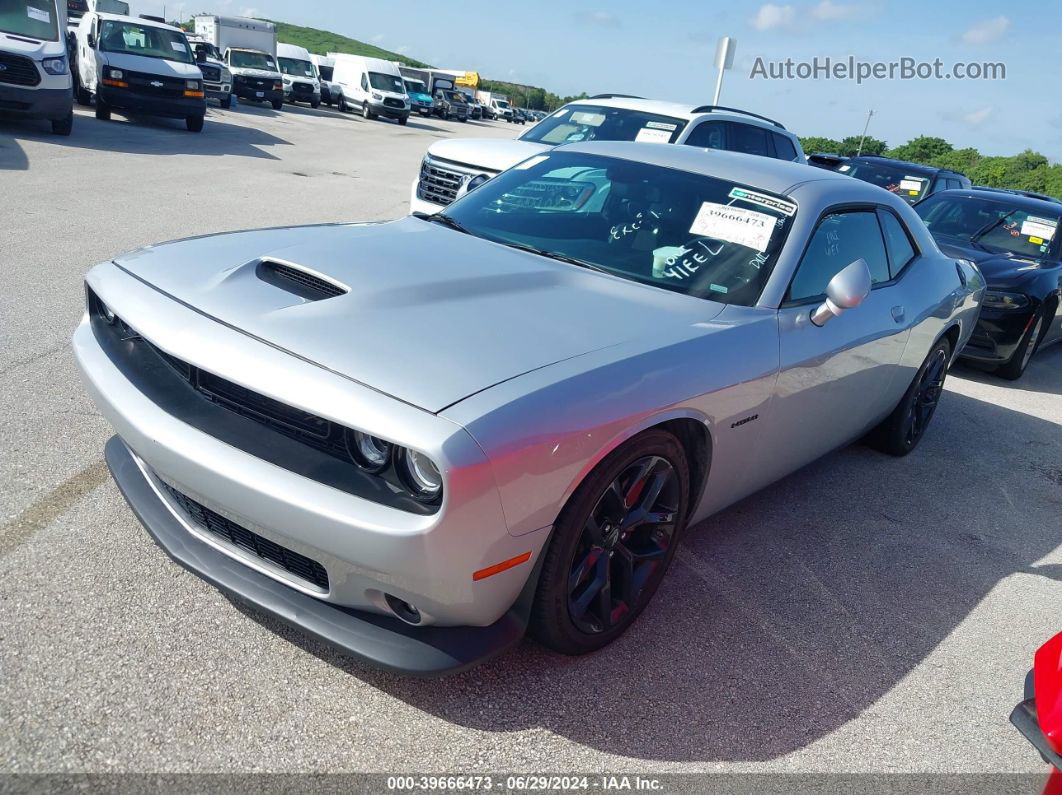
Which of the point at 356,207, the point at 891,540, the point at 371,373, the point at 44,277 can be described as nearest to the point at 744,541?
the point at 891,540

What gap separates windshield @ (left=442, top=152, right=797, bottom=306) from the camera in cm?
341

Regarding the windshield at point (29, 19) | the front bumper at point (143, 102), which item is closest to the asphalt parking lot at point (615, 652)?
the windshield at point (29, 19)

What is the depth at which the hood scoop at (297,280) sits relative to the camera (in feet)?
9.09

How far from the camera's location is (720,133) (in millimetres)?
9164

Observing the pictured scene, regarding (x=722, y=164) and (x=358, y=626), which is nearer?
(x=358, y=626)

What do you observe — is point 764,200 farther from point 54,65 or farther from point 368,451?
point 54,65

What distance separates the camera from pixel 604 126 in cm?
896

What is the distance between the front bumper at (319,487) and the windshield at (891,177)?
41.1 ft

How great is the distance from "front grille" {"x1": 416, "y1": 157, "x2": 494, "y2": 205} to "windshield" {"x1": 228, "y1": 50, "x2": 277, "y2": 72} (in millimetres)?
22966

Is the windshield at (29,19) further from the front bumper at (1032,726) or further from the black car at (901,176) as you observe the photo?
the front bumper at (1032,726)

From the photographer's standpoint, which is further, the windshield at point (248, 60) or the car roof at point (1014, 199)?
the windshield at point (248, 60)

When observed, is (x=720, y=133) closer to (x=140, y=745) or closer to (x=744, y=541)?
(x=744, y=541)

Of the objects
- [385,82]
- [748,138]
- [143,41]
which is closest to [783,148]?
[748,138]

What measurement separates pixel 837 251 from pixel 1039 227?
5.52 meters
